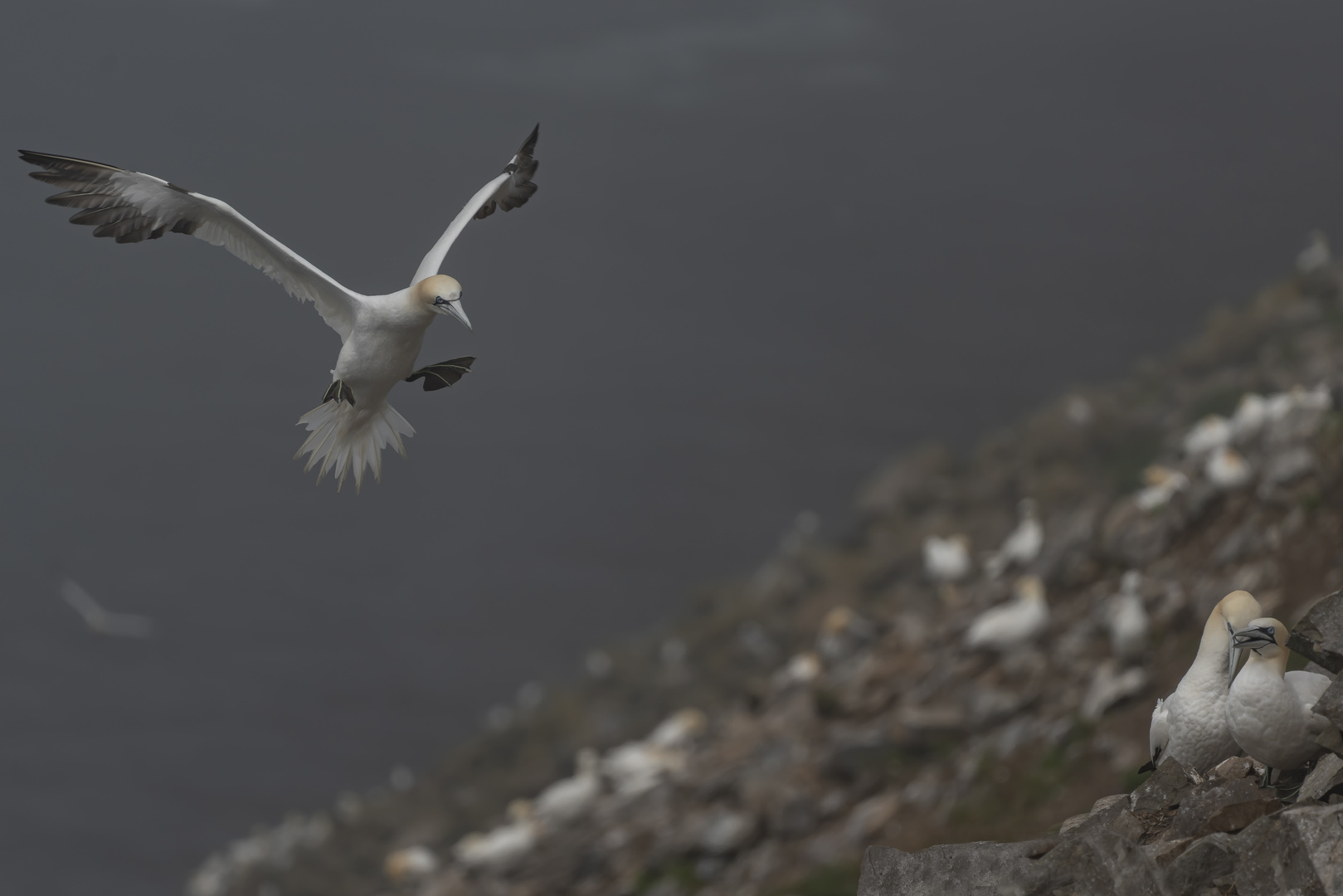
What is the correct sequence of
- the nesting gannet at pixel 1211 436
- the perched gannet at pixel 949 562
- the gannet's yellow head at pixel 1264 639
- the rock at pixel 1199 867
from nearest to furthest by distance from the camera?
the rock at pixel 1199 867
the gannet's yellow head at pixel 1264 639
the nesting gannet at pixel 1211 436
the perched gannet at pixel 949 562

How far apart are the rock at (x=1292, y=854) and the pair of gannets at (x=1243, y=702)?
0.65 m

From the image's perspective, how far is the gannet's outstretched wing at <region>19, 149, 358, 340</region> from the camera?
740 centimetres

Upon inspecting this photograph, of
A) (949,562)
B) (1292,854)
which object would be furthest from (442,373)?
(949,562)

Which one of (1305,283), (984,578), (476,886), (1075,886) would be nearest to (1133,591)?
(984,578)

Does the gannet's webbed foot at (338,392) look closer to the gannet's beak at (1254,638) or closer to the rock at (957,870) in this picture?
the rock at (957,870)

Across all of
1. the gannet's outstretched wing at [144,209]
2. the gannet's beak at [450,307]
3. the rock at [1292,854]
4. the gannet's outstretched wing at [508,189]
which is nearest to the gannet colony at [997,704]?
the rock at [1292,854]

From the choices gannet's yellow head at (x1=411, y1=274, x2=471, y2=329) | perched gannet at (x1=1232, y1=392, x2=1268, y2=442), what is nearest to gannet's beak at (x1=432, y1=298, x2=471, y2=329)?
gannet's yellow head at (x1=411, y1=274, x2=471, y2=329)

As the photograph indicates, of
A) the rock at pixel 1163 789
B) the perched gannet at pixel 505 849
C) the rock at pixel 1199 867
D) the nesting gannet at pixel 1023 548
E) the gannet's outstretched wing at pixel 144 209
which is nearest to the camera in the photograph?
the rock at pixel 1199 867

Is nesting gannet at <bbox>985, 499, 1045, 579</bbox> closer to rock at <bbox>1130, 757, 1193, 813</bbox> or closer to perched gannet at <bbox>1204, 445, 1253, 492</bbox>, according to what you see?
perched gannet at <bbox>1204, 445, 1253, 492</bbox>

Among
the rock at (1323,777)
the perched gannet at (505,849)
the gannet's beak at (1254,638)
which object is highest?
the perched gannet at (505,849)

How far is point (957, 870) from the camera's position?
14.2ft

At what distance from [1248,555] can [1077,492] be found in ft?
41.0

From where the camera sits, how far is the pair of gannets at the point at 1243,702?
450cm

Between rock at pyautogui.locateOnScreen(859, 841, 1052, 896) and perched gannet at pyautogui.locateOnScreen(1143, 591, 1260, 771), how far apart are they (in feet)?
3.69
